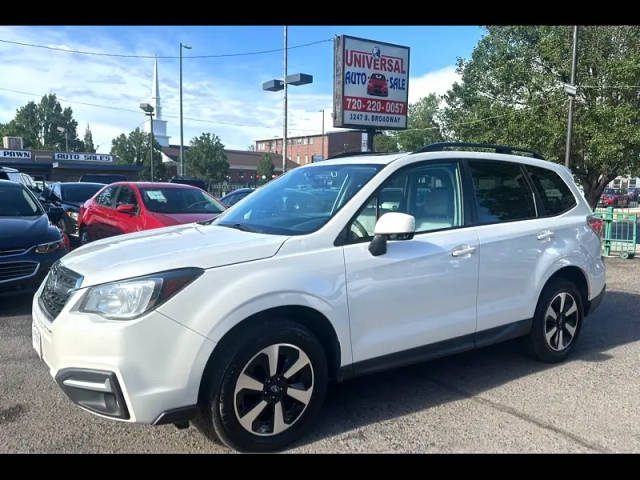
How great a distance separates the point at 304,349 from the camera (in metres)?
3.09

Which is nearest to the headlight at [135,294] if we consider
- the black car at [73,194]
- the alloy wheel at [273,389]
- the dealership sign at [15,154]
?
the alloy wheel at [273,389]

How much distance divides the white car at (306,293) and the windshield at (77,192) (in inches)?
410

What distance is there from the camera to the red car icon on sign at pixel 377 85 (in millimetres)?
13578

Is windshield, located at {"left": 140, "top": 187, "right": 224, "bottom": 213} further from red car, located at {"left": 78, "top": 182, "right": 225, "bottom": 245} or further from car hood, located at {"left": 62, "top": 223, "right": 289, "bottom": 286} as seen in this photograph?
car hood, located at {"left": 62, "top": 223, "right": 289, "bottom": 286}

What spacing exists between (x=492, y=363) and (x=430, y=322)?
4.50ft

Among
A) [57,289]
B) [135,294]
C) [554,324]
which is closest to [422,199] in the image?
[554,324]

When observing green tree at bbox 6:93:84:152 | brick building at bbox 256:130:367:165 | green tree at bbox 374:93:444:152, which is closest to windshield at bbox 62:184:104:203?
green tree at bbox 374:93:444:152

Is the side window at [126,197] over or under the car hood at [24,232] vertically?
over

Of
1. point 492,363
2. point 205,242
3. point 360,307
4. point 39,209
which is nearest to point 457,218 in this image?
point 360,307

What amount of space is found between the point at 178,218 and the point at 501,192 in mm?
4778

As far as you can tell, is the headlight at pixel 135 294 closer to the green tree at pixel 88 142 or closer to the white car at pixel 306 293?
the white car at pixel 306 293

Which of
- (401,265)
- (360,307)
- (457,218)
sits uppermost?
(457,218)

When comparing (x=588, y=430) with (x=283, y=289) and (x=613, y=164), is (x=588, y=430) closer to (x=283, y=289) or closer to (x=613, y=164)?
(x=283, y=289)

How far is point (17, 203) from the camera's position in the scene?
7.10m
